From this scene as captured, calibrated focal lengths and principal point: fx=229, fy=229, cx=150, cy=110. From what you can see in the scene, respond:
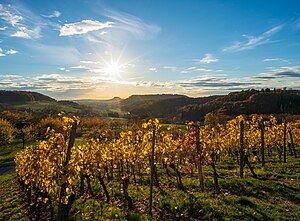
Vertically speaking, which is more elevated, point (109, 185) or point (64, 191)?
point (64, 191)

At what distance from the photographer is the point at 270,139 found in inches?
997

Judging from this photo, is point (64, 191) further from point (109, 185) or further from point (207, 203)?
point (109, 185)

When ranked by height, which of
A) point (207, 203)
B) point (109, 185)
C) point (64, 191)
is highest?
point (64, 191)

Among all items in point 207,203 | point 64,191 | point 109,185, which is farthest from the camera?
point 109,185

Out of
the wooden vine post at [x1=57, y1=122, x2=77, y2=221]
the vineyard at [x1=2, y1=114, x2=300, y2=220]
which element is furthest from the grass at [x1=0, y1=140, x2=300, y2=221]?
the wooden vine post at [x1=57, y1=122, x2=77, y2=221]

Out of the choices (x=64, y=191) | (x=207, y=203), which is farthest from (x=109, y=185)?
(x=64, y=191)

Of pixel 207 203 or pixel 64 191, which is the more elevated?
pixel 64 191

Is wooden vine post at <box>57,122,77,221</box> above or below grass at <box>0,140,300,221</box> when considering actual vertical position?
above

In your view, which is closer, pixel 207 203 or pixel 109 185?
pixel 207 203

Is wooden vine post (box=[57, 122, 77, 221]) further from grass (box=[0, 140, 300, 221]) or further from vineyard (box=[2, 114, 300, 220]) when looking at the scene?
grass (box=[0, 140, 300, 221])

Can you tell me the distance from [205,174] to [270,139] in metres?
11.8

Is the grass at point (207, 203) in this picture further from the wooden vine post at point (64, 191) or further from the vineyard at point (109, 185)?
the wooden vine post at point (64, 191)

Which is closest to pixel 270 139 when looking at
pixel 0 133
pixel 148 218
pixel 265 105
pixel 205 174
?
pixel 205 174

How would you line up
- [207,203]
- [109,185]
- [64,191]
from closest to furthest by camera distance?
[64,191], [207,203], [109,185]
